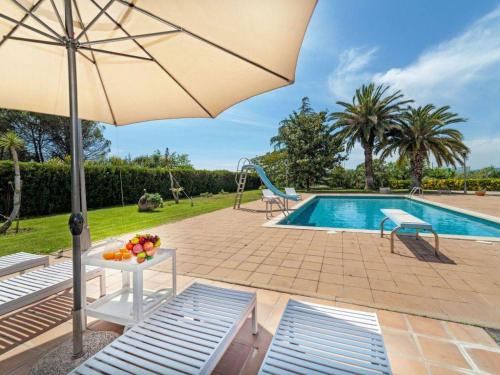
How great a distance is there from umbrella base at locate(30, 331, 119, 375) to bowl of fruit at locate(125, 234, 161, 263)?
28.4 inches

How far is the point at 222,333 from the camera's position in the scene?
156cm

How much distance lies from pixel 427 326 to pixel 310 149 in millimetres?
20060

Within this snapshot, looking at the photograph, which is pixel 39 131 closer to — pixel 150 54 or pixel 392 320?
pixel 150 54

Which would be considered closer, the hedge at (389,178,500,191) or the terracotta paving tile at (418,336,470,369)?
the terracotta paving tile at (418,336,470,369)

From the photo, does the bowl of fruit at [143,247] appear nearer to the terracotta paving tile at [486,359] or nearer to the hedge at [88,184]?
the terracotta paving tile at [486,359]

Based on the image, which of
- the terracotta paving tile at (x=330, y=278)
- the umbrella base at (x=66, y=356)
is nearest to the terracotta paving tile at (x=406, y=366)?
the terracotta paving tile at (x=330, y=278)

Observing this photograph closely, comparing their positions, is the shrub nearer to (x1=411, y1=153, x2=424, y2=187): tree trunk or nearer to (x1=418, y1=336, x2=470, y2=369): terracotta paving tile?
(x1=418, y1=336, x2=470, y2=369): terracotta paving tile

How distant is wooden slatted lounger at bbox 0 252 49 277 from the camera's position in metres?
2.64

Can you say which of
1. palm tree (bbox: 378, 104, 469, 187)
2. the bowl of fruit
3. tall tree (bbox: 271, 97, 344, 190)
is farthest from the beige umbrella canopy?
palm tree (bbox: 378, 104, 469, 187)

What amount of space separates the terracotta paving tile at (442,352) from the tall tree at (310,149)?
64.2 ft

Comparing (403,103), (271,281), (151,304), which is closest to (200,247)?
(271,281)

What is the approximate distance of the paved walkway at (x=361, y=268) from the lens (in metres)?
2.67

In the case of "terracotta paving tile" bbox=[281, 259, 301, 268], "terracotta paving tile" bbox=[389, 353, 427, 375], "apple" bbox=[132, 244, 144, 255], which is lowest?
"terracotta paving tile" bbox=[389, 353, 427, 375]

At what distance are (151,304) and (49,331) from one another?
0.94m
